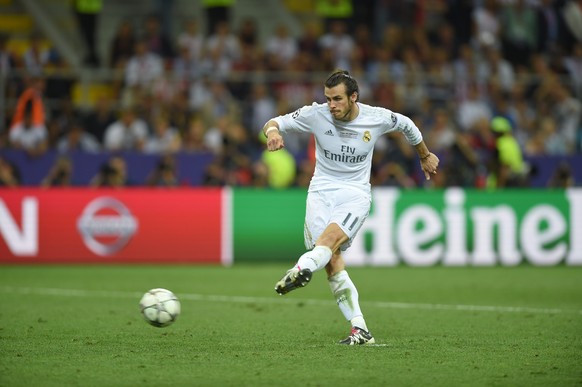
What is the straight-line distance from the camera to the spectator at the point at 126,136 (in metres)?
21.1

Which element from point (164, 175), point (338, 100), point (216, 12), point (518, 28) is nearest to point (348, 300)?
point (338, 100)

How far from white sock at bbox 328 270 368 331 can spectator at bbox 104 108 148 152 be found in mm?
11911

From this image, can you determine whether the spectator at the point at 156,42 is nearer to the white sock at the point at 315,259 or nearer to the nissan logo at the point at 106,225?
the nissan logo at the point at 106,225

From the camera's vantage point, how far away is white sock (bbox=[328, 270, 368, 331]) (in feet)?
31.7

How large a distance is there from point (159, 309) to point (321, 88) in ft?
45.7

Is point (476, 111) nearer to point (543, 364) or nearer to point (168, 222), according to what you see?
point (168, 222)

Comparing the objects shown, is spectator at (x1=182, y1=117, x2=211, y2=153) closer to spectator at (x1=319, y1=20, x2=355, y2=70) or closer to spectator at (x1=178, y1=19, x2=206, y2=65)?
spectator at (x1=178, y1=19, x2=206, y2=65)

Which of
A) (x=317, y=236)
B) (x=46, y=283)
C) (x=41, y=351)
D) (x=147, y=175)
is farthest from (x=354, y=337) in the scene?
(x=147, y=175)

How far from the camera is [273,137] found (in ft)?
Answer: 29.8

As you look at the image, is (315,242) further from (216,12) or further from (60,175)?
(216,12)

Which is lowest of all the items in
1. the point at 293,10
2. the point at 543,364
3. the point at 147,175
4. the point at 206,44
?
A: the point at 543,364

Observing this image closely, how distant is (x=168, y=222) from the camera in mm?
18875

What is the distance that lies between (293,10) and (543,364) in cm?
2057

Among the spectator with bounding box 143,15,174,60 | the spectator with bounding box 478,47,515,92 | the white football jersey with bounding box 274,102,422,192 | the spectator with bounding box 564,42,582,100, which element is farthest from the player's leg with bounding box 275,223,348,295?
the spectator with bounding box 564,42,582,100
